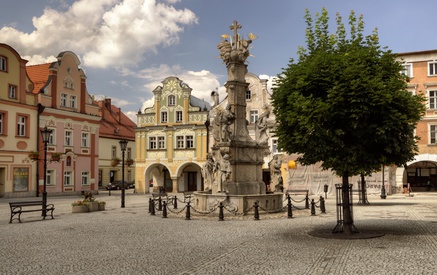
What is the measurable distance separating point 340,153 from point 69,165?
3421cm

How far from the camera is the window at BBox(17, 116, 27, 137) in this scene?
122ft

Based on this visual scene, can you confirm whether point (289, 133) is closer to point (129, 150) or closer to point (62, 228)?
point (62, 228)

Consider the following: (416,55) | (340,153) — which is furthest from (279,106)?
(416,55)

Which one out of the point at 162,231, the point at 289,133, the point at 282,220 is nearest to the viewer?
the point at 289,133

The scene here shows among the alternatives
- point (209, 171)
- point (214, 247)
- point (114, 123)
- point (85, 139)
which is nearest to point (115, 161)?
point (114, 123)

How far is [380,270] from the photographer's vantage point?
8.57 m

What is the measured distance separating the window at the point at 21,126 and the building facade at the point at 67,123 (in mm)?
1536

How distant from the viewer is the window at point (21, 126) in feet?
122

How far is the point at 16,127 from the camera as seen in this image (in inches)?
1452

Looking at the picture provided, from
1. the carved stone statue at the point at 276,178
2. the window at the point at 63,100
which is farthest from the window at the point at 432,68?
the window at the point at 63,100

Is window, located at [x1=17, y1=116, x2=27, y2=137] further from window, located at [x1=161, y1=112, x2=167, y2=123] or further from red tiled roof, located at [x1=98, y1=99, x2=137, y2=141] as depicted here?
red tiled roof, located at [x1=98, y1=99, x2=137, y2=141]

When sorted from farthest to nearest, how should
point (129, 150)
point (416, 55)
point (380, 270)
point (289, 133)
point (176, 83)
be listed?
point (129, 150) < point (176, 83) < point (416, 55) < point (289, 133) < point (380, 270)

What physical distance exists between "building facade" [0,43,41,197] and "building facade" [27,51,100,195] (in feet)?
3.04

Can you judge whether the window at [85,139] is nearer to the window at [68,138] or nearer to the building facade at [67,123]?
the building facade at [67,123]
